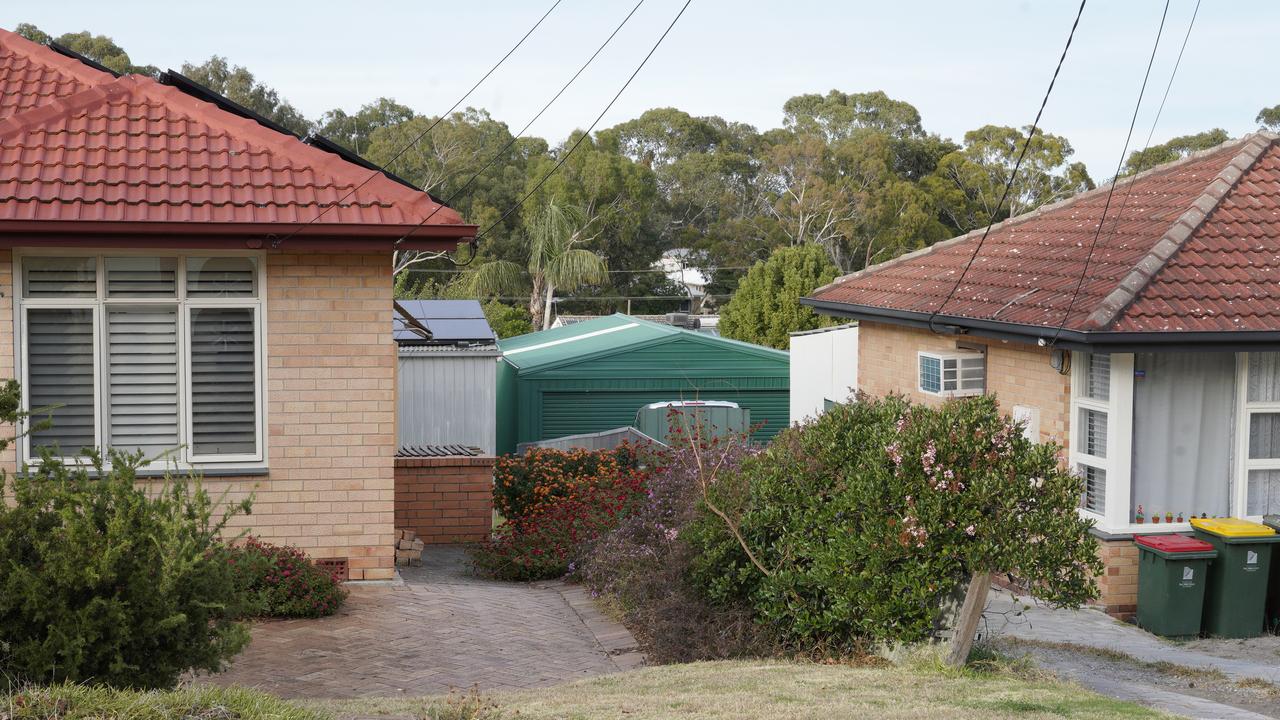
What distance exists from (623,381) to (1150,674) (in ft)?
50.5

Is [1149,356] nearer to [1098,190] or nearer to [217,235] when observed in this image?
[1098,190]

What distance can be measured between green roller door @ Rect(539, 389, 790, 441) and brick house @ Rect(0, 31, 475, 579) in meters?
12.8

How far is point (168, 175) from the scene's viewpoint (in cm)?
1001

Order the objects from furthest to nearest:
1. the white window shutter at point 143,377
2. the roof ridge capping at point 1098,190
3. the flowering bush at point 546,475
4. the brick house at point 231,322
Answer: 1. the flowering bush at point 546,475
2. the roof ridge capping at point 1098,190
3. the white window shutter at point 143,377
4. the brick house at point 231,322

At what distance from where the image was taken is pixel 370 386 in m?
10.3

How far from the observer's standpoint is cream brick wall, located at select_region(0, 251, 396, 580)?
10.1 metres

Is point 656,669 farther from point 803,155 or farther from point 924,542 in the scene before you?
point 803,155

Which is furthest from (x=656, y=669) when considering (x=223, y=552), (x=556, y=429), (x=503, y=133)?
(x=503, y=133)

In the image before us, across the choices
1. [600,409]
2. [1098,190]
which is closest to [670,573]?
[1098,190]

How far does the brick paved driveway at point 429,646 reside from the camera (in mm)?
7602

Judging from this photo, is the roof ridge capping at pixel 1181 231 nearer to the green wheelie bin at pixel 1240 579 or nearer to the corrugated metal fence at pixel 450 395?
the green wheelie bin at pixel 1240 579

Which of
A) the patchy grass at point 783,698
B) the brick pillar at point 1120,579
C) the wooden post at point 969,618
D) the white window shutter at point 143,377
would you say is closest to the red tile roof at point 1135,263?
the brick pillar at point 1120,579

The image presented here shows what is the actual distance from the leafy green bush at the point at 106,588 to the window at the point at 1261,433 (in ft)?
29.6

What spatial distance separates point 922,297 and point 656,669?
7850 millimetres
